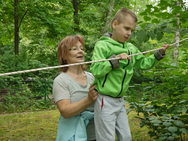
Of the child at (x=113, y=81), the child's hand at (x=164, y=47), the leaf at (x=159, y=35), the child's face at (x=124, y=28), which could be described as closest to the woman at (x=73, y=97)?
the child at (x=113, y=81)

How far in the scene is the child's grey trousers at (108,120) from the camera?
67.4 inches

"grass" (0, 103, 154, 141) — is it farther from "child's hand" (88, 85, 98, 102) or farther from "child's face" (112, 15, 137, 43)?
"child's face" (112, 15, 137, 43)

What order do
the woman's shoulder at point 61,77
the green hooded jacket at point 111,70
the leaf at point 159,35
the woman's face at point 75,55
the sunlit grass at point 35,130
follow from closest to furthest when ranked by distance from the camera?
the green hooded jacket at point 111,70
the woman's shoulder at point 61,77
the woman's face at point 75,55
the leaf at point 159,35
the sunlit grass at point 35,130

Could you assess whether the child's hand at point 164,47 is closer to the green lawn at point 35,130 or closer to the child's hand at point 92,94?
the child's hand at point 92,94

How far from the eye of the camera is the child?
67.2 inches

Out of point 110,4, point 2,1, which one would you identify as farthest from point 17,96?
point 110,4

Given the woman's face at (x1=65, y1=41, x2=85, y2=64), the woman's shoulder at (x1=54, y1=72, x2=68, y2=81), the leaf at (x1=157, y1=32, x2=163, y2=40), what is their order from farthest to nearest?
the leaf at (x1=157, y1=32, x2=163, y2=40) < the woman's face at (x1=65, y1=41, x2=85, y2=64) < the woman's shoulder at (x1=54, y1=72, x2=68, y2=81)

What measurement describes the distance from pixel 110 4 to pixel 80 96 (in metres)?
11.1

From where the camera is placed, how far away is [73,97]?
6.05 feet

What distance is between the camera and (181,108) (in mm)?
2613

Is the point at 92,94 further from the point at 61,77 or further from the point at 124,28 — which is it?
the point at 124,28

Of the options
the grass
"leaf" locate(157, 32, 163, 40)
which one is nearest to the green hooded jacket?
"leaf" locate(157, 32, 163, 40)

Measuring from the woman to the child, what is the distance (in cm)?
11

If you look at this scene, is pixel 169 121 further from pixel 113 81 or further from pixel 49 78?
pixel 49 78
